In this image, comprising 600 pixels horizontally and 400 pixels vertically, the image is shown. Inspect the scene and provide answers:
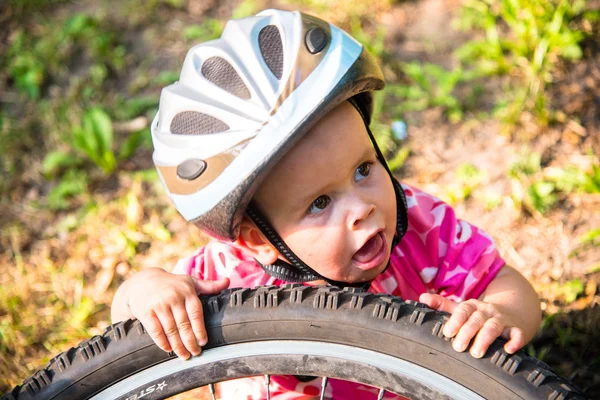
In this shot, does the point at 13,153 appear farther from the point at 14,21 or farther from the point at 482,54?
the point at 482,54

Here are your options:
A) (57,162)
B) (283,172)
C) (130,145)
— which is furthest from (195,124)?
(57,162)

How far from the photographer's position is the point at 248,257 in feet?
7.50

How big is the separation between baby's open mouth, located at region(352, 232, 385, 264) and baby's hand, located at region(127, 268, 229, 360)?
397 millimetres

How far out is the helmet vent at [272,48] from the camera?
1820 millimetres

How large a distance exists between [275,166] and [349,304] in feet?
1.33

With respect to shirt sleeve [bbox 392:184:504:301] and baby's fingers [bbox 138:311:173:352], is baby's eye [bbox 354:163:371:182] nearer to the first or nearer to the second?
shirt sleeve [bbox 392:184:504:301]

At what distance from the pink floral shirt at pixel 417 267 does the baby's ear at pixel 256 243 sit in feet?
0.62

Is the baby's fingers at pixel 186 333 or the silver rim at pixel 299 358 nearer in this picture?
the silver rim at pixel 299 358

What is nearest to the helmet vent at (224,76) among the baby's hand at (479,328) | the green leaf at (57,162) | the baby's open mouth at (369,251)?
the baby's open mouth at (369,251)

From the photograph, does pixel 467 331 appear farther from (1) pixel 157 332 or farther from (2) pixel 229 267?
(2) pixel 229 267

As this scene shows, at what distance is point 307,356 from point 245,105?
66 cm

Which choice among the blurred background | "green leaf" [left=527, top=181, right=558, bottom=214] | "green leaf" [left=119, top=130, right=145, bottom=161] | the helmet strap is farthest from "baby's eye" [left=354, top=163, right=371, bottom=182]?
"green leaf" [left=119, top=130, right=145, bottom=161]

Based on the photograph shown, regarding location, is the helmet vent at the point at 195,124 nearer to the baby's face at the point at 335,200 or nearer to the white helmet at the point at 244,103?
the white helmet at the point at 244,103

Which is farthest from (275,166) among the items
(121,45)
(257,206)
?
(121,45)
